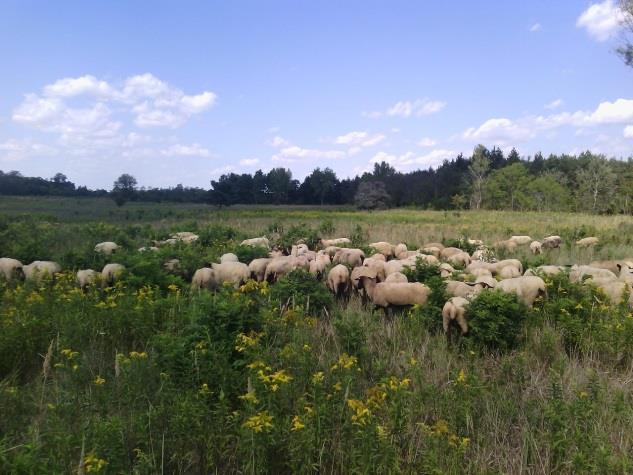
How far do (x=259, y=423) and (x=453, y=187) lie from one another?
80.4 m

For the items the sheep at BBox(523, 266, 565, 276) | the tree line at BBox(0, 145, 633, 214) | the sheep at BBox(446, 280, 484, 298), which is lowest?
the sheep at BBox(446, 280, 484, 298)

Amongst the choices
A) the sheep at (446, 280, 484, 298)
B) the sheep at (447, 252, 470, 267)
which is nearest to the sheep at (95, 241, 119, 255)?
the sheep at (446, 280, 484, 298)

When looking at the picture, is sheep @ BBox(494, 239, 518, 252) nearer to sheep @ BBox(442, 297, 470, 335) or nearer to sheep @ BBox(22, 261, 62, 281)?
sheep @ BBox(442, 297, 470, 335)

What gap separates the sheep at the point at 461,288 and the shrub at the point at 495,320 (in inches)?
36.5

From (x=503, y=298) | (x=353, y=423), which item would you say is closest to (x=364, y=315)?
(x=503, y=298)

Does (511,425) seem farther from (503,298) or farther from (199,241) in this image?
(199,241)

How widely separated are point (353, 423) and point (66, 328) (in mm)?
4646

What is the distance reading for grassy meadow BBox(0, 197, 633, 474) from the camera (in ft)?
11.8

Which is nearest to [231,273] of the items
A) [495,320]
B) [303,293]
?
[303,293]

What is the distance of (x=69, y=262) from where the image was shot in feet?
36.3

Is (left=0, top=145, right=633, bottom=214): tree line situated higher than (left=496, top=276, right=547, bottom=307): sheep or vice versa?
(left=0, top=145, right=633, bottom=214): tree line

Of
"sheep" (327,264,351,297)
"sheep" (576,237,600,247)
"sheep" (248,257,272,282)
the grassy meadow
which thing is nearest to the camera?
the grassy meadow

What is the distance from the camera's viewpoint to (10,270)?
10531 millimetres

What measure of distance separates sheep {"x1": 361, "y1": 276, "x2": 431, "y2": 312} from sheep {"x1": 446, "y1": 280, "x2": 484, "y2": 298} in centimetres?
38
